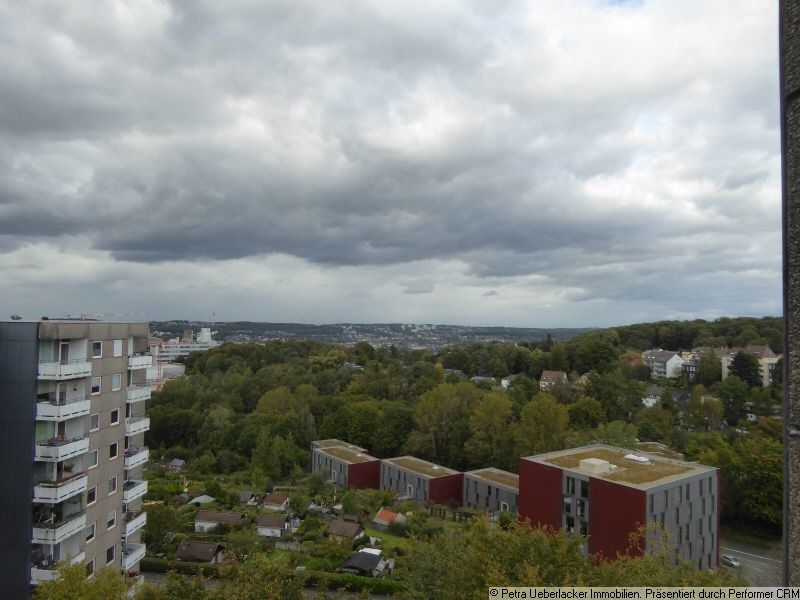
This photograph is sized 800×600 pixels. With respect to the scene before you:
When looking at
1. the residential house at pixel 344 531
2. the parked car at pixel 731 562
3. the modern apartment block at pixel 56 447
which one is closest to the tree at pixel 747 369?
the parked car at pixel 731 562

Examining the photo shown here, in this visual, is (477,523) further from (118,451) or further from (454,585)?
(118,451)

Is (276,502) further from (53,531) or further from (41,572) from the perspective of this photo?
(53,531)

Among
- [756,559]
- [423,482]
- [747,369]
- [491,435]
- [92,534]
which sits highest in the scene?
[747,369]

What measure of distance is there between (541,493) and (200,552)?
13.7 meters

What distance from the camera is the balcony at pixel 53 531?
1143 cm

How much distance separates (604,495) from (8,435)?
17858mm

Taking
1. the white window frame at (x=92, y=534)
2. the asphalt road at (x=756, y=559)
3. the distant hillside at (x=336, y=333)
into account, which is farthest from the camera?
the distant hillside at (x=336, y=333)

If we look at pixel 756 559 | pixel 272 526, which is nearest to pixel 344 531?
pixel 272 526

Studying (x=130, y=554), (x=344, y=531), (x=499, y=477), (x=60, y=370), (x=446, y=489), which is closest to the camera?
(x=60, y=370)

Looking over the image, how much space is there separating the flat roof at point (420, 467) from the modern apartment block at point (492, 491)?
60.8 inches

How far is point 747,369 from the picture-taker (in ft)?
157

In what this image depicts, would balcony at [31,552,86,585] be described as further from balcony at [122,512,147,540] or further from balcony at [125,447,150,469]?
balcony at [125,447,150,469]

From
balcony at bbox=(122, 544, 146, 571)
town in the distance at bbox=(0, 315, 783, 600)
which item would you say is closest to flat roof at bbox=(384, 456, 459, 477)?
town in the distance at bbox=(0, 315, 783, 600)

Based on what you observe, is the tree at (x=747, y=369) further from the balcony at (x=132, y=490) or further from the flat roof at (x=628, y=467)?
the balcony at (x=132, y=490)
